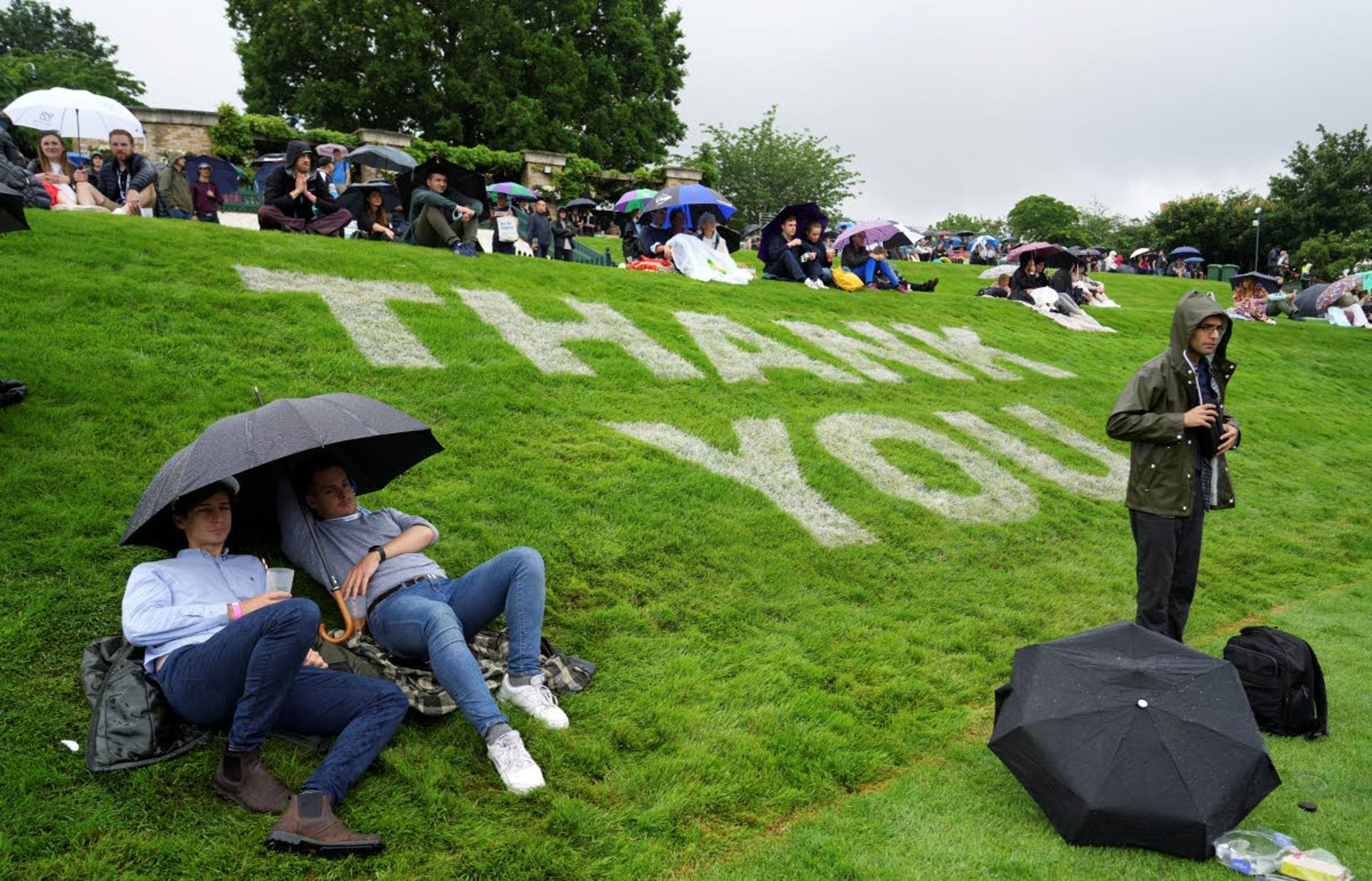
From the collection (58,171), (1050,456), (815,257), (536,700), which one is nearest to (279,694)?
(536,700)

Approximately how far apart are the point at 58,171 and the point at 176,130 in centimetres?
2002

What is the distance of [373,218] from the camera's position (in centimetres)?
1492

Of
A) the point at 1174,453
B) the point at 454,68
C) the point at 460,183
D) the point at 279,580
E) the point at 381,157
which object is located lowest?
the point at 279,580

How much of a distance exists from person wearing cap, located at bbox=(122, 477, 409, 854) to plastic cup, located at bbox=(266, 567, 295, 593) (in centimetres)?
10

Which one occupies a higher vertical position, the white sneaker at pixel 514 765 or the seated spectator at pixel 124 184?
the seated spectator at pixel 124 184

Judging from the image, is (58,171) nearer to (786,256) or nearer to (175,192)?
(175,192)

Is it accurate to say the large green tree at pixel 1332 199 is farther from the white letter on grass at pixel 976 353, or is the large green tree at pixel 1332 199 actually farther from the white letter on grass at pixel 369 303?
the white letter on grass at pixel 369 303

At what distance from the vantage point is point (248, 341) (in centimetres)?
893

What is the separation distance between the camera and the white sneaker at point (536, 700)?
463cm

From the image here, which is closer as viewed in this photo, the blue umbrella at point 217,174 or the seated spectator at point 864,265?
the blue umbrella at point 217,174

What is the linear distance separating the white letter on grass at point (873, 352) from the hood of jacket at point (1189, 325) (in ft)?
22.1

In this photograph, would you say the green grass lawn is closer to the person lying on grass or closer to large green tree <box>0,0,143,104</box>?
the person lying on grass

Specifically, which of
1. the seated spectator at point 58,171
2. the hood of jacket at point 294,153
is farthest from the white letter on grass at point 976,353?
the seated spectator at point 58,171

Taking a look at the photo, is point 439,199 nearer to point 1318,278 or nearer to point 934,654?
point 934,654
